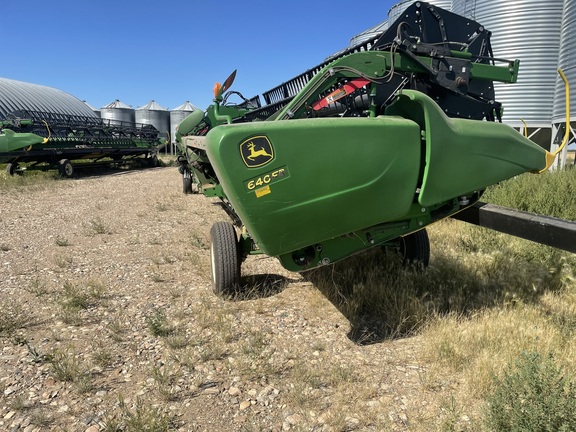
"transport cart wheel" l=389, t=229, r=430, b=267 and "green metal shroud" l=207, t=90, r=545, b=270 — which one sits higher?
"green metal shroud" l=207, t=90, r=545, b=270

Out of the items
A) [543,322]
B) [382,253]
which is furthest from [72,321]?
[543,322]

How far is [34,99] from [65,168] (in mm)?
26611

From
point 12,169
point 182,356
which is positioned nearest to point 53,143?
point 12,169

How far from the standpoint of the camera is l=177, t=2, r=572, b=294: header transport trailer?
2295mm

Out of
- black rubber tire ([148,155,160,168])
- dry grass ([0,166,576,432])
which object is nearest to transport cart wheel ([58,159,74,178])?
black rubber tire ([148,155,160,168])

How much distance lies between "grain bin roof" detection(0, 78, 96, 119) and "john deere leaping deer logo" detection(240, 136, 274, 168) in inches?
1259

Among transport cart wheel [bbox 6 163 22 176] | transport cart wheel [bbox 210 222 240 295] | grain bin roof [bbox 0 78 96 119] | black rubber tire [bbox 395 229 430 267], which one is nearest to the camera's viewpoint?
transport cart wheel [bbox 210 222 240 295]

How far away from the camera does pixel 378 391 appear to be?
7.68 ft

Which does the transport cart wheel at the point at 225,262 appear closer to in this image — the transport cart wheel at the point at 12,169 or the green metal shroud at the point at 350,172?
the green metal shroud at the point at 350,172

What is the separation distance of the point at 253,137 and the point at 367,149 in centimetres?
68

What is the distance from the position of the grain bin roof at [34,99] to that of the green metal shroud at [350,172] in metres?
32.0

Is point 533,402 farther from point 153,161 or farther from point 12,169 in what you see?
point 153,161

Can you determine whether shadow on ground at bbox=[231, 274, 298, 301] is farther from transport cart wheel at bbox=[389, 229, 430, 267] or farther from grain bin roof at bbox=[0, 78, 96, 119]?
grain bin roof at bbox=[0, 78, 96, 119]

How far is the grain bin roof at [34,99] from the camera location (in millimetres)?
30730
